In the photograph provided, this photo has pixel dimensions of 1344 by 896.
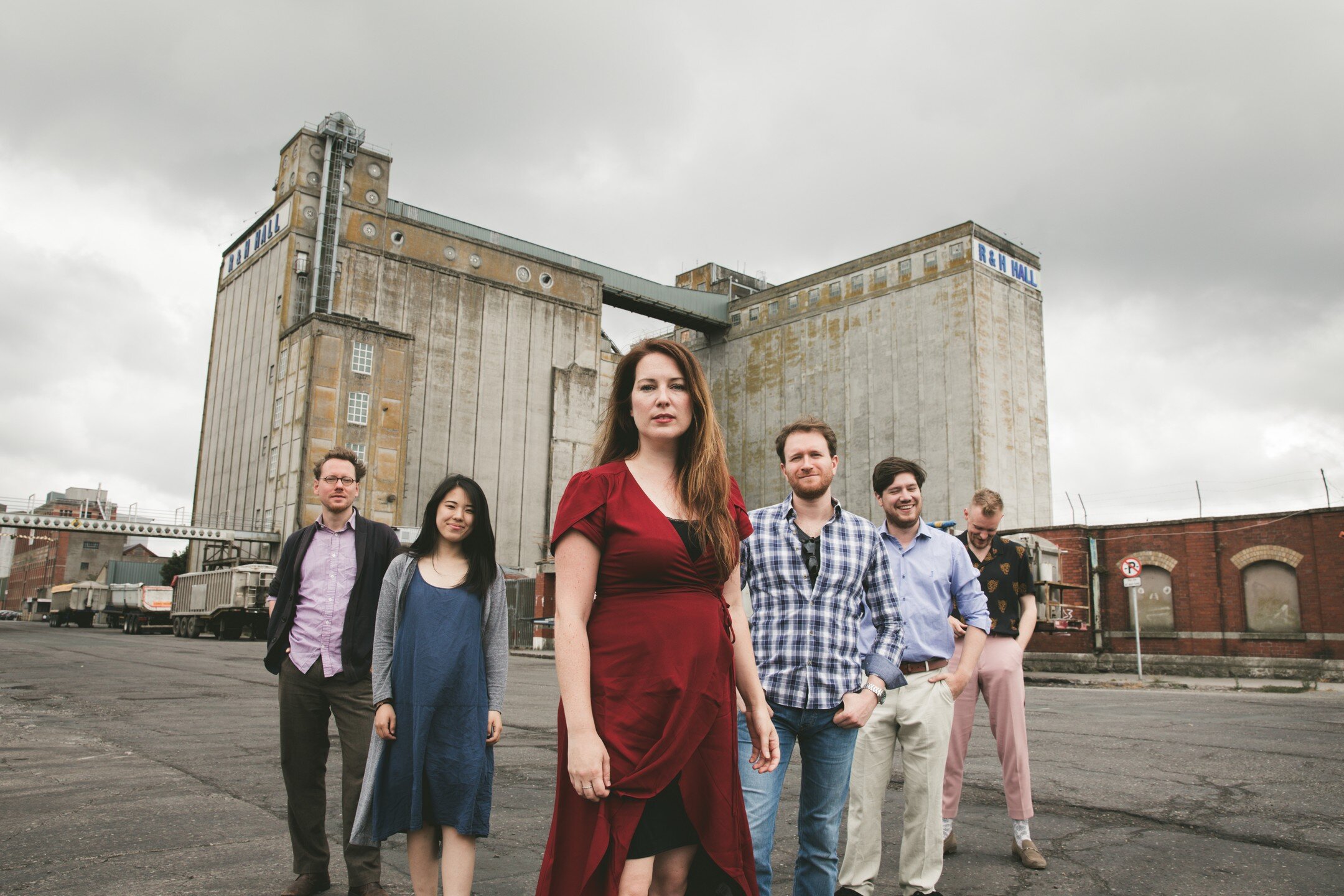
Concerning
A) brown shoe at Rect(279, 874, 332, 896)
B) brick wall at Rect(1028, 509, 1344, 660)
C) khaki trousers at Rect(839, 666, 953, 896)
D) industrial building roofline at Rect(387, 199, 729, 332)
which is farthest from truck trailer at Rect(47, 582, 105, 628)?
khaki trousers at Rect(839, 666, 953, 896)

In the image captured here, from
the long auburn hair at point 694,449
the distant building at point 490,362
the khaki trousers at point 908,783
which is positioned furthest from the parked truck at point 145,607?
the long auburn hair at point 694,449

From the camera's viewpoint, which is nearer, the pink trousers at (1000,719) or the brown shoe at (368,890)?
the brown shoe at (368,890)

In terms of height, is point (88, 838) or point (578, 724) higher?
point (578, 724)

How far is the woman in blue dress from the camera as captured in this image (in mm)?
3574

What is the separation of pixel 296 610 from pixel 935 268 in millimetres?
48453

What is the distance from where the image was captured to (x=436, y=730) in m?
3.64

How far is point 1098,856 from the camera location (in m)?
4.76

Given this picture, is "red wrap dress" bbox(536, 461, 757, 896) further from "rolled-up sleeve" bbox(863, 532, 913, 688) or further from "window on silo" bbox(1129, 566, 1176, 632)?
"window on silo" bbox(1129, 566, 1176, 632)

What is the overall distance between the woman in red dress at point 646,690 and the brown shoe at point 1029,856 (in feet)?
9.62

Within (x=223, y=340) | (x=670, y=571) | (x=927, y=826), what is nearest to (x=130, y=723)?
(x=927, y=826)

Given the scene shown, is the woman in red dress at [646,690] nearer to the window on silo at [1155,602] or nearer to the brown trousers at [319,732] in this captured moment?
the brown trousers at [319,732]

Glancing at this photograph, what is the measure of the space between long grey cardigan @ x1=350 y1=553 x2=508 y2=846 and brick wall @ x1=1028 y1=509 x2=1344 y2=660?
23.4m

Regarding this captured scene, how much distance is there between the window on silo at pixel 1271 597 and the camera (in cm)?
2398

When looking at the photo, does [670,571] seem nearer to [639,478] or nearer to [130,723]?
[639,478]
